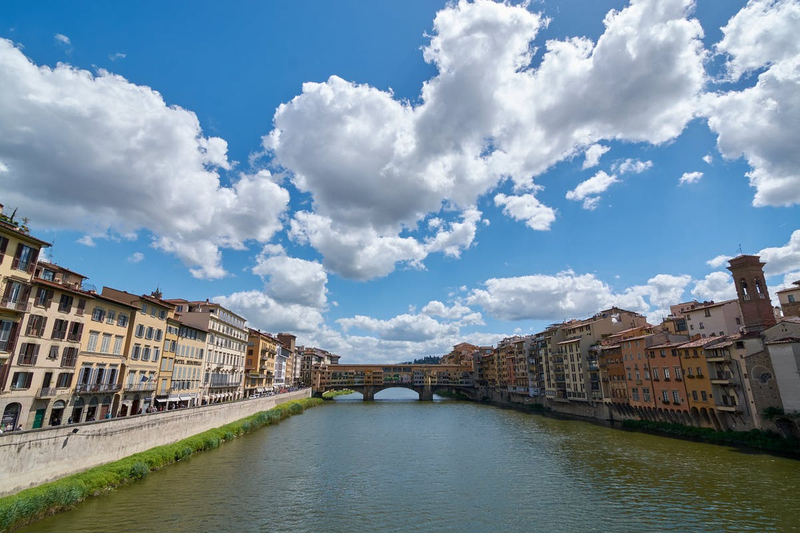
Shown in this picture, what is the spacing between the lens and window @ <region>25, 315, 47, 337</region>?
98.6 ft

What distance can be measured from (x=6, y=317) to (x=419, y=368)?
449 ft

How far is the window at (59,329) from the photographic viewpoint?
32.5 meters

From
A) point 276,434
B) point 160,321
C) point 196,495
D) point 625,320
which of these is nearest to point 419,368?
point 625,320

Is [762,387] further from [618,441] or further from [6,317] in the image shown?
[6,317]

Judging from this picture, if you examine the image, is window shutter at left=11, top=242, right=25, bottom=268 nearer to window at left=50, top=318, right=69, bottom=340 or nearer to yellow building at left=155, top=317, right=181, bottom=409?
window at left=50, top=318, right=69, bottom=340

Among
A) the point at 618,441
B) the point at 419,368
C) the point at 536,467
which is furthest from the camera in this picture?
the point at 419,368

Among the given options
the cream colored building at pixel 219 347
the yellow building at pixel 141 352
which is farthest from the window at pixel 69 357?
the cream colored building at pixel 219 347

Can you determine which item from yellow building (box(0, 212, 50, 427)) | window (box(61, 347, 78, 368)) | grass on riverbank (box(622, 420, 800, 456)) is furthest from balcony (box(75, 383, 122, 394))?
grass on riverbank (box(622, 420, 800, 456))

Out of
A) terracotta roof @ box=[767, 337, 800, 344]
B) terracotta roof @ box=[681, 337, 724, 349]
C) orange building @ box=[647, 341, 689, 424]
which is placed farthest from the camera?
orange building @ box=[647, 341, 689, 424]

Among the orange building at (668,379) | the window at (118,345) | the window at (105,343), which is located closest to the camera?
the window at (105,343)

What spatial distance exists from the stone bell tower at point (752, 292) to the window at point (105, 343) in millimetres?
68171

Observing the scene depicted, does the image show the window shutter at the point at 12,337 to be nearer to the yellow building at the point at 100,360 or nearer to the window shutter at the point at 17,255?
the window shutter at the point at 17,255

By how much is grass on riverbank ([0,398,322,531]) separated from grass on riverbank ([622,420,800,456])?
5457 cm

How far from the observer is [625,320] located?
81.2 m
